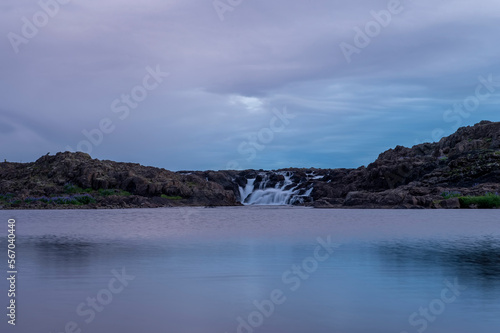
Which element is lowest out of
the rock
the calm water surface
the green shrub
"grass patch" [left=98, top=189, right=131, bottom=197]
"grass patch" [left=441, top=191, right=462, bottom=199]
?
the calm water surface

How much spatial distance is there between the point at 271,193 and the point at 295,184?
6.15 metres

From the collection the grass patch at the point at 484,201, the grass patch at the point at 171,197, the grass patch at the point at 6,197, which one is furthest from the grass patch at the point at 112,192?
the grass patch at the point at 484,201

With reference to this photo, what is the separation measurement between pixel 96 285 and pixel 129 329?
5364 mm

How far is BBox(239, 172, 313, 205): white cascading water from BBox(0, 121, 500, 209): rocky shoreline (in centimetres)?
32

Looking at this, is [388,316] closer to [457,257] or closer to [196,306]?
[196,306]

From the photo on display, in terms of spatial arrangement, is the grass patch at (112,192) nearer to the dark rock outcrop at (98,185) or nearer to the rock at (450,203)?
the dark rock outcrop at (98,185)

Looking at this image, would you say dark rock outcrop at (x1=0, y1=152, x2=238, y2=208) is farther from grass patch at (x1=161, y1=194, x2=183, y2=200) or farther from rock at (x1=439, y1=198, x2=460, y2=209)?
rock at (x1=439, y1=198, x2=460, y2=209)

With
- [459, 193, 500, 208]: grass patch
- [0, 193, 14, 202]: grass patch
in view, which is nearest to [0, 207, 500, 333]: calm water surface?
[459, 193, 500, 208]: grass patch

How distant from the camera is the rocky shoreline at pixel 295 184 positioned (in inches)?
3364

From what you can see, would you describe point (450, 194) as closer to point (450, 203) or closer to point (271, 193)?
point (450, 203)

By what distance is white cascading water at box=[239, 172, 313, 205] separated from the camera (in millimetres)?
115238

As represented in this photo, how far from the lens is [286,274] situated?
1714 cm

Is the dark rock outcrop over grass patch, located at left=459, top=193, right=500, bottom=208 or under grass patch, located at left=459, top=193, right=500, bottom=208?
over

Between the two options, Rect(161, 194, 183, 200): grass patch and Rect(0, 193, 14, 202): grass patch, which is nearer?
Rect(0, 193, 14, 202): grass patch
